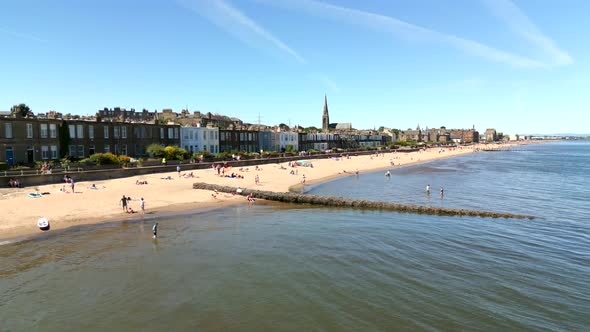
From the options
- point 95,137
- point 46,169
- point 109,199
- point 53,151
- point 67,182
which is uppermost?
point 95,137

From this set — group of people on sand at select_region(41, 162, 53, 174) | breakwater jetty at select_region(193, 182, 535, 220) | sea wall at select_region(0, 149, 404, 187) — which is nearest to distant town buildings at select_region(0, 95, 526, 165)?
group of people on sand at select_region(41, 162, 53, 174)

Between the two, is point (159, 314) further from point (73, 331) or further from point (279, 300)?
point (279, 300)

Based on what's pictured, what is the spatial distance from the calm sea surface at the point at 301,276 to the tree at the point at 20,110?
29689 millimetres

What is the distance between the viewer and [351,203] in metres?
36.8

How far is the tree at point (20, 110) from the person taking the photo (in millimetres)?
45847

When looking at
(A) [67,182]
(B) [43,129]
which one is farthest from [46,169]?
(B) [43,129]

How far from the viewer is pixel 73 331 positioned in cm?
1292

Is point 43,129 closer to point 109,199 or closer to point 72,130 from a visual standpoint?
point 72,130

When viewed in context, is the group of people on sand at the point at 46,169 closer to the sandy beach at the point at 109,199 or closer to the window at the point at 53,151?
the sandy beach at the point at 109,199

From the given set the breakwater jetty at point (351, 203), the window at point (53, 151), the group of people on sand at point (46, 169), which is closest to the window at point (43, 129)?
the window at point (53, 151)

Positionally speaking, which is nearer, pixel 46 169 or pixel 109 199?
pixel 109 199

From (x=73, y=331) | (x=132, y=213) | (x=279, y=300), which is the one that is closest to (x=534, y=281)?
(x=279, y=300)

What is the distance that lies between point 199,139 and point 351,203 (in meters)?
43.3

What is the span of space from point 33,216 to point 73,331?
1798cm
